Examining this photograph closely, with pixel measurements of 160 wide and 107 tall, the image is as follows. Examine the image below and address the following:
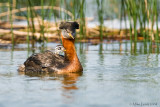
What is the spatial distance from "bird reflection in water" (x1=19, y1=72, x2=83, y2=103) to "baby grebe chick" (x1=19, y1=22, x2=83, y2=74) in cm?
24

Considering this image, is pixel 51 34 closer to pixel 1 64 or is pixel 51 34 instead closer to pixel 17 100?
pixel 1 64

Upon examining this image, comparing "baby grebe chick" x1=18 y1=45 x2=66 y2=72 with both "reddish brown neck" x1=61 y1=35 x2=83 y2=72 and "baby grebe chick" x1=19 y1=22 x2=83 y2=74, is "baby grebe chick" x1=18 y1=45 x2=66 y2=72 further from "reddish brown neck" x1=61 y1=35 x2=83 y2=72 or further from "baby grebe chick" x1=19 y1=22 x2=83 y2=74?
"reddish brown neck" x1=61 y1=35 x2=83 y2=72

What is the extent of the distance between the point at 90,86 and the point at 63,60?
292 centimetres

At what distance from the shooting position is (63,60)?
36.9ft

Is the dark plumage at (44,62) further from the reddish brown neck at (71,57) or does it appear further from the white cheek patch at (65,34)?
the white cheek patch at (65,34)

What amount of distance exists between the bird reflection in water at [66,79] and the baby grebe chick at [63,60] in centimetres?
24

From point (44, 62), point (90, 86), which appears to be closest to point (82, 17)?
point (44, 62)

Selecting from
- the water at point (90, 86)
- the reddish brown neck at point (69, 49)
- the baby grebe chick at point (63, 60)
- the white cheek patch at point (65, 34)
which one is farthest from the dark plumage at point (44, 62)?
the white cheek patch at point (65, 34)

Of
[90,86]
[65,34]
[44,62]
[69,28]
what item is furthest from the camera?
[65,34]

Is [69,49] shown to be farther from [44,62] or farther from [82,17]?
[82,17]

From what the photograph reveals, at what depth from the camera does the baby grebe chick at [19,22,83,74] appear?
1076 centimetres

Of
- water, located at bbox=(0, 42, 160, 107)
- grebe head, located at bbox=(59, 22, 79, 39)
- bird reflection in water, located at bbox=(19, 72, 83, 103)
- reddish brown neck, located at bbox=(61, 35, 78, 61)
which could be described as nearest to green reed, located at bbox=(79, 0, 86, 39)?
water, located at bbox=(0, 42, 160, 107)

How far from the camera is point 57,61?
36.5ft

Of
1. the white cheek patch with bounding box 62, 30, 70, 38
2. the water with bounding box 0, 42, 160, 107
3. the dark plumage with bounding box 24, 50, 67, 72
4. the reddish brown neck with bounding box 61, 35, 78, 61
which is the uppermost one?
the white cheek patch with bounding box 62, 30, 70, 38
